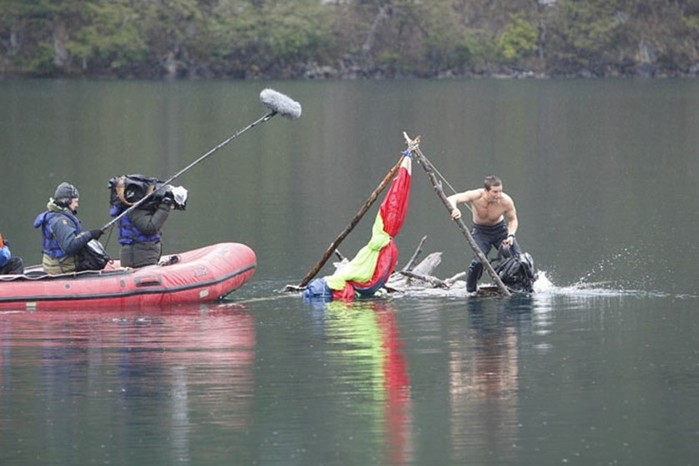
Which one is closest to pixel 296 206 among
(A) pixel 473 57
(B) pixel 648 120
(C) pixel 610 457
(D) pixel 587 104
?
(C) pixel 610 457

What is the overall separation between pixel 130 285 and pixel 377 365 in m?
4.50

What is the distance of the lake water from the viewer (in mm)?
16484

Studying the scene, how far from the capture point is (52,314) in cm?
2250

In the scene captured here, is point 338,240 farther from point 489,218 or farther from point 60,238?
point 60,238

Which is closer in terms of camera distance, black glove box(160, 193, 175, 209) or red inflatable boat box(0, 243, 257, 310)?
red inflatable boat box(0, 243, 257, 310)

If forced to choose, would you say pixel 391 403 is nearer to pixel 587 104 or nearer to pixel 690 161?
pixel 690 161

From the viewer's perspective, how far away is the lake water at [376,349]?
16484 mm

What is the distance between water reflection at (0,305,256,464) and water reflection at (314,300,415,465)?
996mm

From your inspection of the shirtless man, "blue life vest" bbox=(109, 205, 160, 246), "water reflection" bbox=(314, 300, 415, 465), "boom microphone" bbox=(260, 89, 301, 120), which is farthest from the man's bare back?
"blue life vest" bbox=(109, 205, 160, 246)

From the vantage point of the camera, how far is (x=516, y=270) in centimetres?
2375

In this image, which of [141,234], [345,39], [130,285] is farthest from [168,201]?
[345,39]

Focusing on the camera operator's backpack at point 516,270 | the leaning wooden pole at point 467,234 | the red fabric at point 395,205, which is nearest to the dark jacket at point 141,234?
the red fabric at point 395,205

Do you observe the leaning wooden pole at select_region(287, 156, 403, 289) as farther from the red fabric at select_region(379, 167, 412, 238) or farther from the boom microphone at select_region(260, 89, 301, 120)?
the boom microphone at select_region(260, 89, 301, 120)

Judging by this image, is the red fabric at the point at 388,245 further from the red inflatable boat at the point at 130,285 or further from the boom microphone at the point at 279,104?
the boom microphone at the point at 279,104
